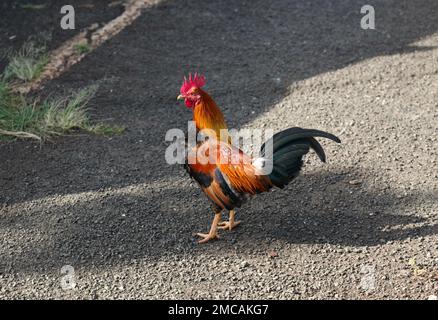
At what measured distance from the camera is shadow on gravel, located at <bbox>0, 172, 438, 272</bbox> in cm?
502

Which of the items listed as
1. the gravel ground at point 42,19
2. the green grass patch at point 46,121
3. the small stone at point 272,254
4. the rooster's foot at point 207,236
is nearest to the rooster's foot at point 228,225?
the rooster's foot at point 207,236

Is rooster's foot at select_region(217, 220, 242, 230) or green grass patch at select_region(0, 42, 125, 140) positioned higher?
green grass patch at select_region(0, 42, 125, 140)

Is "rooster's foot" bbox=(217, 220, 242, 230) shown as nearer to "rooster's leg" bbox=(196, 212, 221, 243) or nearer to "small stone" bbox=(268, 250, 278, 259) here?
"rooster's leg" bbox=(196, 212, 221, 243)

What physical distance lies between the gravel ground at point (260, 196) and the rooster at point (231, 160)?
1.61 feet

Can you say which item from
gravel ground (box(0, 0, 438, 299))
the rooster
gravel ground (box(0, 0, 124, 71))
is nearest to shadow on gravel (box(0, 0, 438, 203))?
gravel ground (box(0, 0, 438, 299))

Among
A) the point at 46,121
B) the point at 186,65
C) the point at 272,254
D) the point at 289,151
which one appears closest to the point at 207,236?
the point at 272,254

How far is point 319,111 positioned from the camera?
685 centimetres

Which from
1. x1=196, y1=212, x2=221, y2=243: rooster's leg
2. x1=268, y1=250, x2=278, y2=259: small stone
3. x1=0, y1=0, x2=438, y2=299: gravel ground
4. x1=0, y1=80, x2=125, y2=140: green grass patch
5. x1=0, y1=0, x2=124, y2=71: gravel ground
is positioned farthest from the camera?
x1=0, y1=0, x2=124, y2=71: gravel ground

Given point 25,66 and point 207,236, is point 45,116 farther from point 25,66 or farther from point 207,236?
point 207,236

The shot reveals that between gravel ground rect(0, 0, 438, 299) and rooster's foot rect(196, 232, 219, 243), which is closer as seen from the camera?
gravel ground rect(0, 0, 438, 299)

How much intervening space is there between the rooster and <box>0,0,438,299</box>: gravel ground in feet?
1.61

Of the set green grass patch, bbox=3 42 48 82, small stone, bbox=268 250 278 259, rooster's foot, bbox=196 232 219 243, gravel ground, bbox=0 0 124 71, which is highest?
gravel ground, bbox=0 0 124 71

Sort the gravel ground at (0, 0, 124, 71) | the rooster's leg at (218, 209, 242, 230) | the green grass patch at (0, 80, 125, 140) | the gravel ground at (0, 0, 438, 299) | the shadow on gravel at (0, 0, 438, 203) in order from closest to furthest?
the gravel ground at (0, 0, 438, 299) → the rooster's leg at (218, 209, 242, 230) → the shadow on gravel at (0, 0, 438, 203) → the green grass patch at (0, 80, 125, 140) → the gravel ground at (0, 0, 124, 71)

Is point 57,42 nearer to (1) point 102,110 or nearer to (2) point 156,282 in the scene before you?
(1) point 102,110
